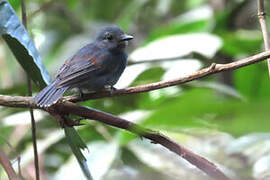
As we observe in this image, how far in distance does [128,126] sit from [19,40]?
724 millimetres

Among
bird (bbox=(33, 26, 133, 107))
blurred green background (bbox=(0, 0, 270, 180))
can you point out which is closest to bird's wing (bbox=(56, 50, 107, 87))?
bird (bbox=(33, 26, 133, 107))

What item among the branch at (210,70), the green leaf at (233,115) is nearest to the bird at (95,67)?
the branch at (210,70)

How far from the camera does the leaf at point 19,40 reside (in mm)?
1762

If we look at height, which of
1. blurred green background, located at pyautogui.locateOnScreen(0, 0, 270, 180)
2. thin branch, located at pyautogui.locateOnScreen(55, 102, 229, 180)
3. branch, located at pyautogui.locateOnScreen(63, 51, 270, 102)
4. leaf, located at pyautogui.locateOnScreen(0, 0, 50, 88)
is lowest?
blurred green background, located at pyautogui.locateOnScreen(0, 0, 270, 180)

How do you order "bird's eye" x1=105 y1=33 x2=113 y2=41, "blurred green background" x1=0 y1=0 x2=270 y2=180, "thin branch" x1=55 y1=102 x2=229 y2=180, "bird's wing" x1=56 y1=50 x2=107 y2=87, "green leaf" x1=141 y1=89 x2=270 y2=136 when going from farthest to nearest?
1. "bird's eye" x1=105 y1=33 x2=113 y2=41
2. "bird's wing" x1=56 y1=50 x2=107 y2=87
3. "blurred green background" x1=0 y1=0 x2=270 y2=180
4. "thin branch" x1=55 y1=102 x2=229 y2=180
5. "green leaf" x1=141 y1=89 x2=270 y2=136

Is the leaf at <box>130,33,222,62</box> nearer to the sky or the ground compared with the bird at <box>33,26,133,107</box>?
nearer to the ground

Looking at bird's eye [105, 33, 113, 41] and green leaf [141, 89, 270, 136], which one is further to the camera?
bird's eye [105, 33, 113, 41]

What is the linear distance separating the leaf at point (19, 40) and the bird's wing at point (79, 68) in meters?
0.59

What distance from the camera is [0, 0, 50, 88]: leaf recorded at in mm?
1762

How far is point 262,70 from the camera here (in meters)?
3.55

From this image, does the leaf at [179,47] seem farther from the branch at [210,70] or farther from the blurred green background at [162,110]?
the branch at [210,70]

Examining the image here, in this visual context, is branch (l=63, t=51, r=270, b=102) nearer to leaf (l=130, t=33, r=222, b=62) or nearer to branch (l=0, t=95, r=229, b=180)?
branch (l=0, t=95, r=229, b=180)

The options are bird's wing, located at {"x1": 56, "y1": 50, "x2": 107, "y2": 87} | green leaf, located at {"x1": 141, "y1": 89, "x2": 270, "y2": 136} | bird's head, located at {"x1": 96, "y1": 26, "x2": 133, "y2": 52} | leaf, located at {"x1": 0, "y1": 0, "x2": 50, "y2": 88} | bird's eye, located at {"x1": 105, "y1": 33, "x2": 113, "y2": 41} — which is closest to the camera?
green leaf, located at {"x1": 141, "y1": 89, "x2": 270, "y2": 136}

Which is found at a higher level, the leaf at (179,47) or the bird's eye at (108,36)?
the bird's eye at (108,36)
